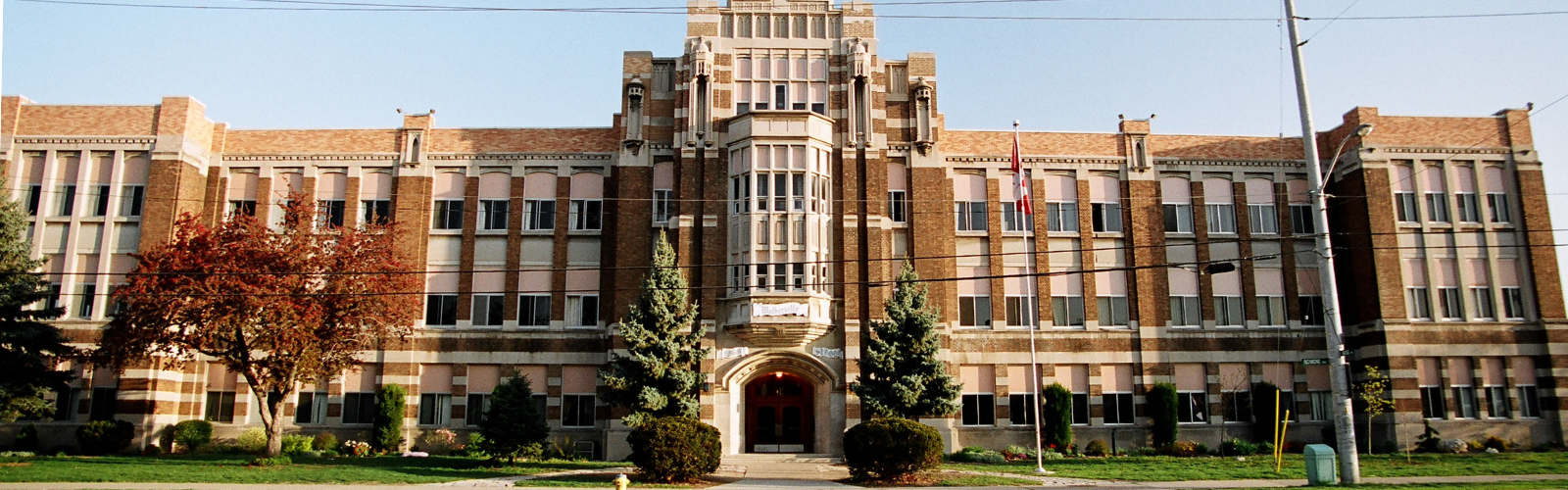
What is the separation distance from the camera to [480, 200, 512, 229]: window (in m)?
40.2

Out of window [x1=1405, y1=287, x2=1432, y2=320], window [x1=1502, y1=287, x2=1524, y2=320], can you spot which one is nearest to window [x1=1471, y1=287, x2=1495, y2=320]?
window [x1=1502, y1=287, x2=1524, y2=320]

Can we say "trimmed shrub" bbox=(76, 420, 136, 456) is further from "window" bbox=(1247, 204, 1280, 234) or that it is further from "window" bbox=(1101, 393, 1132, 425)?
"window" bbox=(1247, 204, 1280, 234)

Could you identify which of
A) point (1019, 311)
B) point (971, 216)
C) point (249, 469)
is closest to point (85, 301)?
point (249, 469)

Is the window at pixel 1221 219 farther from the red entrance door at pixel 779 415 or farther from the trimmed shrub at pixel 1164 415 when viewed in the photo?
the red entrance door at pixel 779 415

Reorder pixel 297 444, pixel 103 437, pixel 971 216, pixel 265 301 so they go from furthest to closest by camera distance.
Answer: pixel 971 216
pixel 297 444
pixel 103 437
pixel 265 301

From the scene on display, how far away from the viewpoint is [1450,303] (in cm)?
3938

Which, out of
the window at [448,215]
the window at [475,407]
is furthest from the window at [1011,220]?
the window at [448,215]

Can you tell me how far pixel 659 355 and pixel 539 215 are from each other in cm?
987

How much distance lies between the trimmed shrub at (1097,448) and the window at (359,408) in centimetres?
2549

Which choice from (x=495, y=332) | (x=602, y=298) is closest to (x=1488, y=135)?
(x=602, y=298)

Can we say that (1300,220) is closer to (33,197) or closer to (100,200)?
(100,200)

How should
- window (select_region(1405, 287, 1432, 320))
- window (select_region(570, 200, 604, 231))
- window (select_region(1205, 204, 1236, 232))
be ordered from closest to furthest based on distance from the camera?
window (select_region(1405, 287, 1432, 320)), window (select_region(570, 200, 604, 231)), window (select_region(1205, 204, 1236, 232))

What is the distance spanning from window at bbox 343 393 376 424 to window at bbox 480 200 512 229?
7419 millimetres

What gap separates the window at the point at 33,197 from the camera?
3881cm
